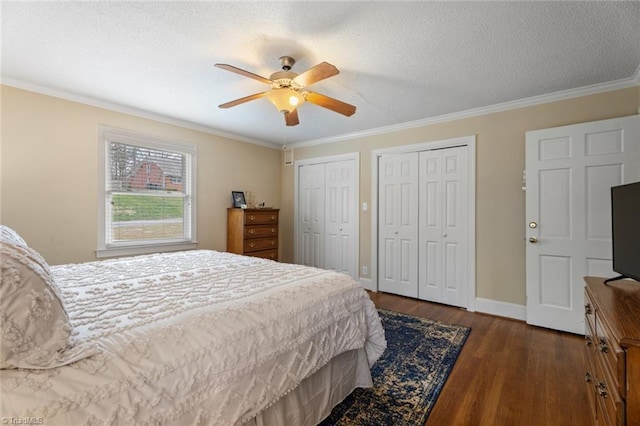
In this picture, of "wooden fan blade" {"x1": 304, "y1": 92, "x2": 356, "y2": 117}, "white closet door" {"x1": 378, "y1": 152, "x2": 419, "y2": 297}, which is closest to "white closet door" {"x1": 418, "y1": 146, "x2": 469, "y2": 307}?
"white closet door" {"x1": 378, "y1": 152, "x2": 419, "y2": 297}

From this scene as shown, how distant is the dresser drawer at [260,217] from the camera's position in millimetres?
4137

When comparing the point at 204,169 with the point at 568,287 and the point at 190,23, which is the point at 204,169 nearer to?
the point at 190,23

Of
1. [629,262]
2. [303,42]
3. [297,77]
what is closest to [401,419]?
[629,262]

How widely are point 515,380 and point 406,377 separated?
0.75 metres

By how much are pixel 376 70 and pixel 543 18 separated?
3.62ft

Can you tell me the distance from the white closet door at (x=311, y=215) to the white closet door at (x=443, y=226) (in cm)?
164

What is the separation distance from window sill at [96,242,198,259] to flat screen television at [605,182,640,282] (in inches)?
163

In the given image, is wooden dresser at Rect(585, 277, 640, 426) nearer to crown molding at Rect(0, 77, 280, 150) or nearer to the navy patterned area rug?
the navy patterned area rug

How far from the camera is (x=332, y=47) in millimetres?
2074

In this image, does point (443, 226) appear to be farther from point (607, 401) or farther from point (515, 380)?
point (607, 401)

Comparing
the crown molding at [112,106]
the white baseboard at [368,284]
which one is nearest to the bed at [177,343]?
the crown molding at [112,106]

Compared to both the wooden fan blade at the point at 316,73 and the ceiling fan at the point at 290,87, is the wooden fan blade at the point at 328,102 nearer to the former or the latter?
the ceiling fan at the point at 290,87

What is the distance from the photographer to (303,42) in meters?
2.01

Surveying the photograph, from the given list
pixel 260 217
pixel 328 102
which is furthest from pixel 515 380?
pixel 260 217
